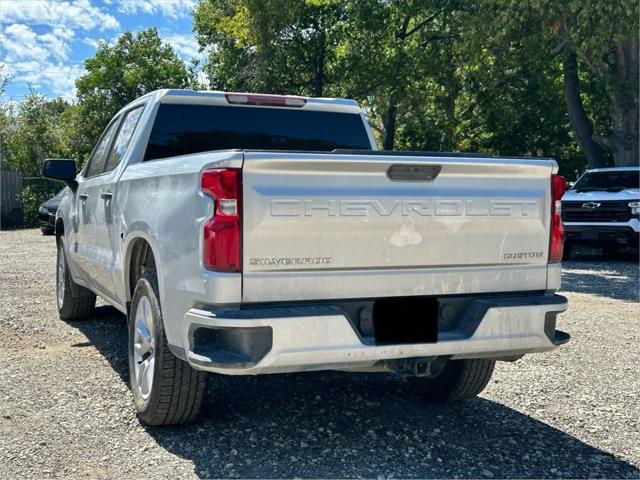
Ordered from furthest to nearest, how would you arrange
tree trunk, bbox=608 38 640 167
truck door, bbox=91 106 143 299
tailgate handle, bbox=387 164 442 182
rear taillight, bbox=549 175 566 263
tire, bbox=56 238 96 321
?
tree trunk, bbox=608 38 640 167, tire, bbox=56 238 96 321, truck door, bbox=91 106 143 299, rear taillight, bbox=549 175 566 263, tailgate handle, bbox=387 164 442 182

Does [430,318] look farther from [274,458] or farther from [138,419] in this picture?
[138,419]

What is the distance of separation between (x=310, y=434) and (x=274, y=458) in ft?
1.33

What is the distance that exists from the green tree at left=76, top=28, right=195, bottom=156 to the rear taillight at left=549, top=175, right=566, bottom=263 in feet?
104

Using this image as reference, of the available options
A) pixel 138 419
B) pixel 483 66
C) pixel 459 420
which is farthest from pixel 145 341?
pixel 483 66

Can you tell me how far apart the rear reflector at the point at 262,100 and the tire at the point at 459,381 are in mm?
2175

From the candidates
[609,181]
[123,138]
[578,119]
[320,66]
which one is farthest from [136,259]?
[320,66]

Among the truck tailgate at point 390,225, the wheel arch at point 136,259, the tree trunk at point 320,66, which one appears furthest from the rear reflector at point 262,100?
the tree trunk at point 320,66

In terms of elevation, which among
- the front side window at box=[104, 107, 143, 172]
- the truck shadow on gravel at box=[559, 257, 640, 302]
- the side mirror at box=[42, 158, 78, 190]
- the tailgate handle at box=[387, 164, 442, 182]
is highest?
the front side window at box=[104, 107, 143, 172]

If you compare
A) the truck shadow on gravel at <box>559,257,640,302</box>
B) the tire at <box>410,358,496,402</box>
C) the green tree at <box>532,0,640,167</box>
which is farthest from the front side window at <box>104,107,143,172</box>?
the green tree at <box>532,0,640,167</box>

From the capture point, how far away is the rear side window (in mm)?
5131

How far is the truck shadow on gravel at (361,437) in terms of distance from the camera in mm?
3715

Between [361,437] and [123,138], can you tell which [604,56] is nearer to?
[123,138]

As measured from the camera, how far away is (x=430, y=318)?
3.75 m

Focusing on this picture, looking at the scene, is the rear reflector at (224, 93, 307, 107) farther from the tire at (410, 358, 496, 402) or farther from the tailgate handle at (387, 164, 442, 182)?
the tire at (410, 358, 496, 402)
